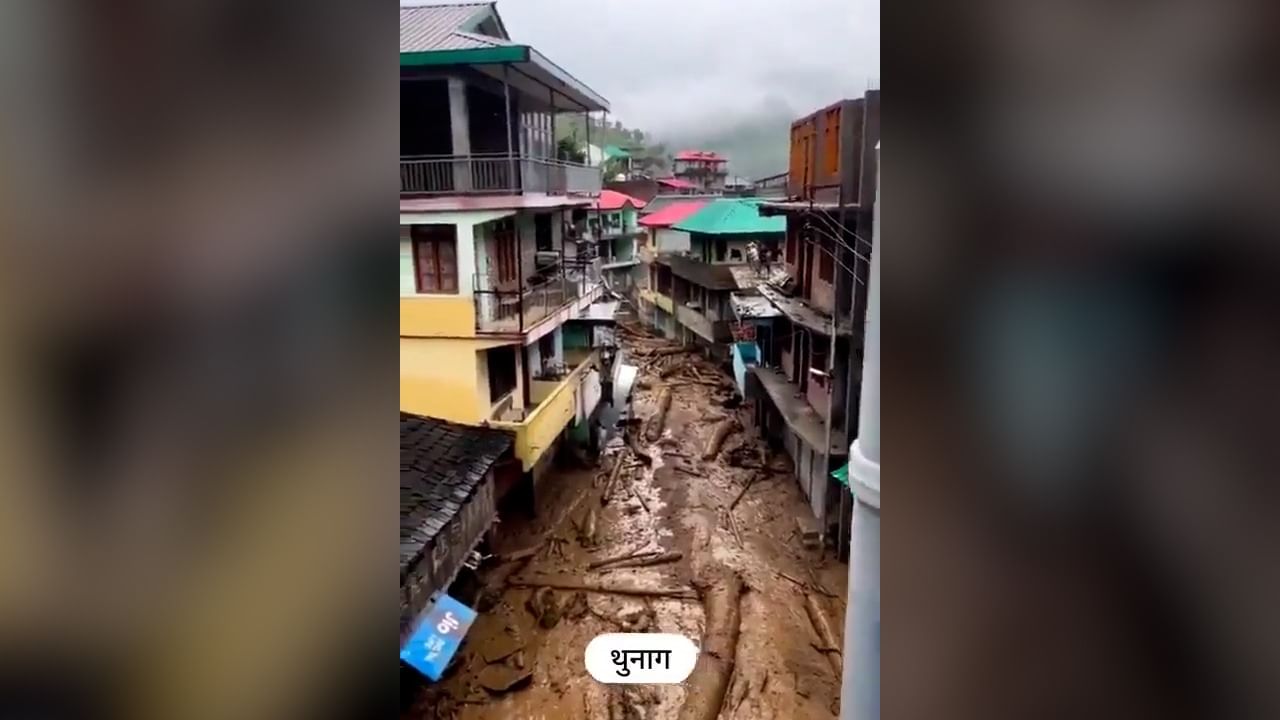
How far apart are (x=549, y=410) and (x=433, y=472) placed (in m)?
0.46

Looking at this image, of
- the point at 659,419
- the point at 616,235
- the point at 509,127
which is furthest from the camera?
the point at 616,235

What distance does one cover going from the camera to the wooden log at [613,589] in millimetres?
1687

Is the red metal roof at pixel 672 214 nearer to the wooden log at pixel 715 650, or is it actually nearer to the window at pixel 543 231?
the window at pixel 543 231

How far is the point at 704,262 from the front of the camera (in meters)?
2.98

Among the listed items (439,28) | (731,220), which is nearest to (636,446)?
(731,220)

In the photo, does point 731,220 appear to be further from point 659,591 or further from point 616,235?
point 659,591

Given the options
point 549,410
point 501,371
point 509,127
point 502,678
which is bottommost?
point 502,678

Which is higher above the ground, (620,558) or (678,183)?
(678,183)

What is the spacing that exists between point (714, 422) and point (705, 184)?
2.60ft

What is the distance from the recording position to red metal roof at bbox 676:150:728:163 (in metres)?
1.80

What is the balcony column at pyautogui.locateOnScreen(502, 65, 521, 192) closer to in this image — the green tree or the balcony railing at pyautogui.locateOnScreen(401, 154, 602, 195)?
the balcony railing at pyautogui.locateOnScreen(401, 154, 602, 195)

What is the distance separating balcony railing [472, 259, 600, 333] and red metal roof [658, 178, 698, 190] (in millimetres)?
399
